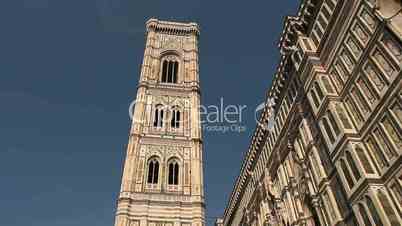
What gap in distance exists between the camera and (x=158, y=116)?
3572 cm

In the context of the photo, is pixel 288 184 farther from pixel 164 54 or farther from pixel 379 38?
pixel 164 54

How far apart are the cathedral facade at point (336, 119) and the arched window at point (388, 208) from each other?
0.02 metres

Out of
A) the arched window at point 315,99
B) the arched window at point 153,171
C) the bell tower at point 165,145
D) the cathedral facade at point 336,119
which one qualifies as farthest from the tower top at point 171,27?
the arched window at point 315,99

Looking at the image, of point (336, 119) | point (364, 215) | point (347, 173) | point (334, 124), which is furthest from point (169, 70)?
point (364, 215)

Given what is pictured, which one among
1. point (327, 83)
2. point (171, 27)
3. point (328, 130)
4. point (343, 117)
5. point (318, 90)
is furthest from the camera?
point (171, 27)

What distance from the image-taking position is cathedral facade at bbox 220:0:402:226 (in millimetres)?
8391

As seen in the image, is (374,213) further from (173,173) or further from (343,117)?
(173,173)

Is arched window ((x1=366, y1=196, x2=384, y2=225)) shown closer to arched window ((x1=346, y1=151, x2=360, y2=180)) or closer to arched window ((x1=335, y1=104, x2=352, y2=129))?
arched window ((x1=346, y1=151, x2=360, y2=180))

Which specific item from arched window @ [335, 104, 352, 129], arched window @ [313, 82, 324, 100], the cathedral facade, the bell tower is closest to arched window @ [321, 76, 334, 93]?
the cathedral facade

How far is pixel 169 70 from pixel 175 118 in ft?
26.1

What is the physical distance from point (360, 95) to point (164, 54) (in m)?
35.2

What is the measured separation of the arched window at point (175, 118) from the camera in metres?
35.7

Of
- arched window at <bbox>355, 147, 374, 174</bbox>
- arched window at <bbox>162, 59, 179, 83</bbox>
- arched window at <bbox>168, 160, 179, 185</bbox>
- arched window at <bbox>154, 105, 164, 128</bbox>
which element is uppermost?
arched window at <bbox>162, 59, 179, 83</bbox>

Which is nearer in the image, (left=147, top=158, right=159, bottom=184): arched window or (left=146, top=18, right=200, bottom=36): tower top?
(left=147, top=158, right=159, bottom=184): arched window
